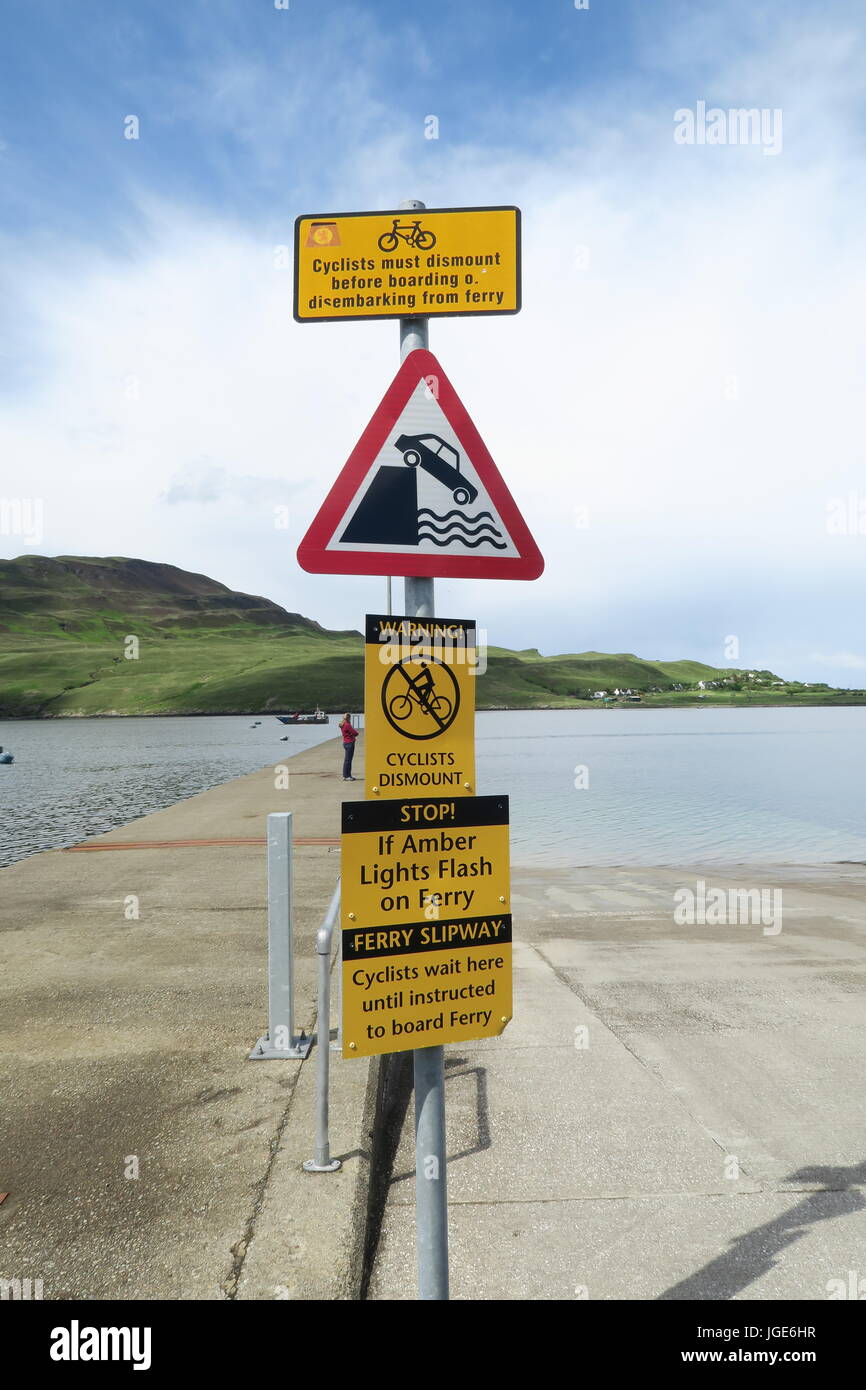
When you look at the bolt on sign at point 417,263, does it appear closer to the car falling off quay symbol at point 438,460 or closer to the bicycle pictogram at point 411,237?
the bicycle pictogram at point 411,237

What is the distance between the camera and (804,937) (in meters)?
9.34

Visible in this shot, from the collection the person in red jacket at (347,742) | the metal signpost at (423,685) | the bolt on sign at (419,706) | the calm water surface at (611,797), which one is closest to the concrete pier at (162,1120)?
the metal signpost at (423,685)

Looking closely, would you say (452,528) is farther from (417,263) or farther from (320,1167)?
(320,1167)

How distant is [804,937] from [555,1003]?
156 inches

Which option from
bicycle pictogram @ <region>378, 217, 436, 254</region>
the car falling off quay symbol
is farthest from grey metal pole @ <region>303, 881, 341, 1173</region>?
bicycle pictogram @ <region>378, 217, 436, 254</region>

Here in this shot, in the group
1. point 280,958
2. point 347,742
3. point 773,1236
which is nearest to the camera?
point 773,1236

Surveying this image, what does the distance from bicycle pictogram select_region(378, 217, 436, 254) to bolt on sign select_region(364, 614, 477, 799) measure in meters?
1.27

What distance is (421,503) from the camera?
267cm

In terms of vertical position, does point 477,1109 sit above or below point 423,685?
below

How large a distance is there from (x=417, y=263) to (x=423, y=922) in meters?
2.07

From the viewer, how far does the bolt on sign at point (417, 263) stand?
284cm

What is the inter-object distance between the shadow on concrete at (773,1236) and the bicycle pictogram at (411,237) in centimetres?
384

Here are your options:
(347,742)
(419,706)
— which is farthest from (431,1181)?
(347,742)
